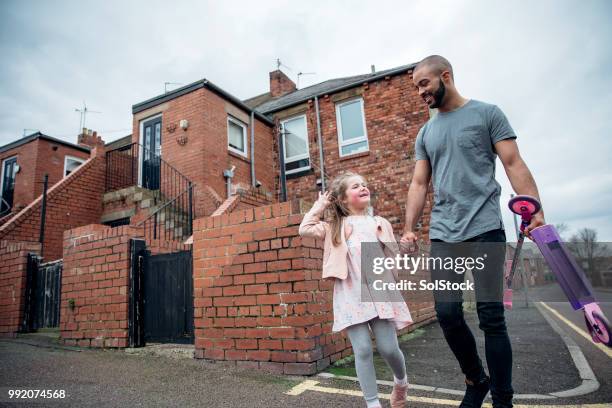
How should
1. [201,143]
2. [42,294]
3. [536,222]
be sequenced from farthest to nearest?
[201,143], [42,294], [536,222]

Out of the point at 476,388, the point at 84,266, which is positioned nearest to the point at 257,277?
the point at 476,388

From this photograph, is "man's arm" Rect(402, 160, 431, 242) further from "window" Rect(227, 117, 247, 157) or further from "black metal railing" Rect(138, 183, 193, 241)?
"window" Rect(227, 117, 247, 157)

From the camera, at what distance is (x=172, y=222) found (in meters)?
7.98

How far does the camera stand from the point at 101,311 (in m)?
4.75

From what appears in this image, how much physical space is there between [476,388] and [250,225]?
2.40 metres

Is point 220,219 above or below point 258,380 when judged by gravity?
above

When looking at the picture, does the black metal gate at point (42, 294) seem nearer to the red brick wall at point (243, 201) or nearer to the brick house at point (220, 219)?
the brick house at point (220, 219)

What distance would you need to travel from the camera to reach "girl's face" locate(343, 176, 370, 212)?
7.58ft

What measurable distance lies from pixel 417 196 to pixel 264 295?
5.98 ft

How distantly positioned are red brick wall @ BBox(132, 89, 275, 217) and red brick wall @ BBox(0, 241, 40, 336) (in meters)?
3.58

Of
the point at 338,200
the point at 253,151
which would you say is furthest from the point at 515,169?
the point at 253,151

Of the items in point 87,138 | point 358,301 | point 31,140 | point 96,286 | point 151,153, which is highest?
point 87,138

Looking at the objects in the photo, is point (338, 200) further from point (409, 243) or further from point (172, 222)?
point (172, 222)

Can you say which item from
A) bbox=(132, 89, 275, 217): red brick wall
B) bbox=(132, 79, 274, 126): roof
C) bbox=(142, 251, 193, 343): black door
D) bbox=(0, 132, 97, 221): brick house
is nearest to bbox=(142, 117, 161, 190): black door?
bbox=(132, 89, 275, 217): red brick wall
